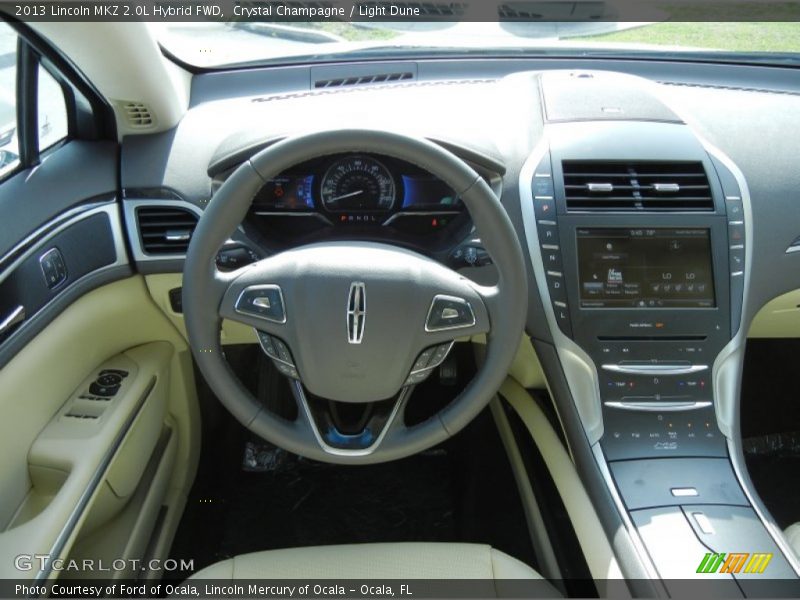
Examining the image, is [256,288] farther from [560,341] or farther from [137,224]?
[560,341]

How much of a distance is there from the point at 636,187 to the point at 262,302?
0.85 metres

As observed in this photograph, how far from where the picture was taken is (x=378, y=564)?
1409mm

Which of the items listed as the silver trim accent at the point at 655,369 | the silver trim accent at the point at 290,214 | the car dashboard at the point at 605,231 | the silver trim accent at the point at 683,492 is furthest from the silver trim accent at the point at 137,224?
the silver trim accent at the point at 683,492

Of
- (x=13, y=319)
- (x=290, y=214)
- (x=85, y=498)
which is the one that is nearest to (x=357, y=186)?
(x=290, y=214)

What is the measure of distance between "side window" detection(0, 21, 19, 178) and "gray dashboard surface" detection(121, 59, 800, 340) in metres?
0.23

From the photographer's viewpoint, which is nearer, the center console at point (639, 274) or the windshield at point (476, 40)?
the center console at point (639, 274)

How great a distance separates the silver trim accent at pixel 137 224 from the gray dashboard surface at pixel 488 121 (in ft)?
0.12

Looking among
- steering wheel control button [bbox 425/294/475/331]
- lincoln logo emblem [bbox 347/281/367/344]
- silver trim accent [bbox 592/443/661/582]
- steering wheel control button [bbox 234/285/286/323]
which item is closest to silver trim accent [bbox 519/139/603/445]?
silver trim accent [bbox 592/443/661/582]

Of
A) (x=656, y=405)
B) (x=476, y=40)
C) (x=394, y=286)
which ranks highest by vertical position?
(x=476, y=40)

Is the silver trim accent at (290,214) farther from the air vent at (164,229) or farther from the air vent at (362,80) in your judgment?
the air vent at (362,80)

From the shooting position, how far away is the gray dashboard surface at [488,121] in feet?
5.62

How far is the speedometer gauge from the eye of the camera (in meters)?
1.60

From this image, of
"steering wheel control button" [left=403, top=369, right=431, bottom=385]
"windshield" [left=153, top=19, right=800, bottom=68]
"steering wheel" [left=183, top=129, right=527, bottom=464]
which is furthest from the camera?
"windshield" [left=153, top=19, right=800, bottom=68]

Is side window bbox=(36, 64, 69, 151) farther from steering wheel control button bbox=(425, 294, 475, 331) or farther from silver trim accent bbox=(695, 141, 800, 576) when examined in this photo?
silver trim accent bbox=(695, 141, 800, 576)
